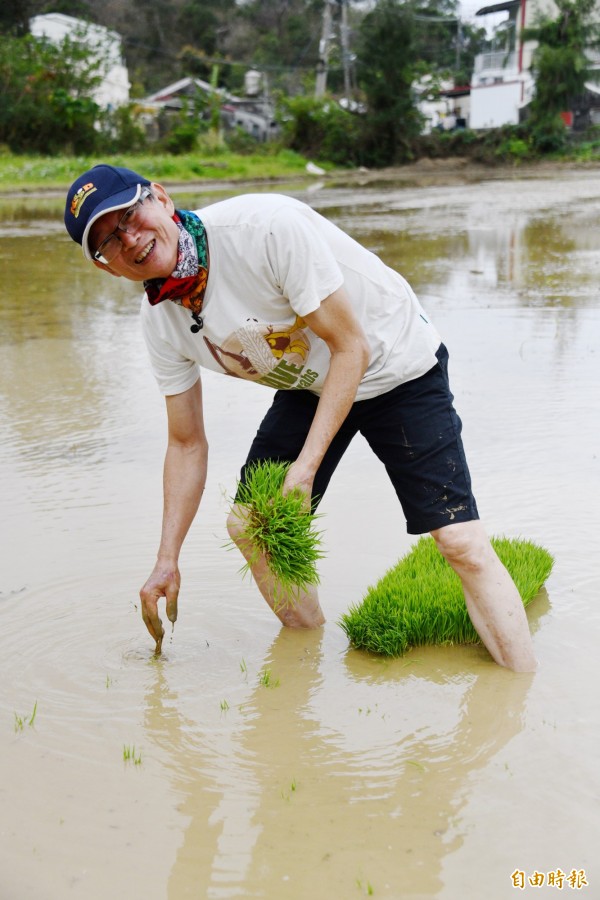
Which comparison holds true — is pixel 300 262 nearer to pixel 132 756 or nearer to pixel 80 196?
pixel 80 196

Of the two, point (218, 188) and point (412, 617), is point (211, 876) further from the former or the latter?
point (218, 188)

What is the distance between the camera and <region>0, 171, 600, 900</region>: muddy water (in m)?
2.31

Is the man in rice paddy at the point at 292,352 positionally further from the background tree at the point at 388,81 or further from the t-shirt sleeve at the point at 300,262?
the background tree at the point at 388,81

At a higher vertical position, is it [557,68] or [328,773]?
[557,68]

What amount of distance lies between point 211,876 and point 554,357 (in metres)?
5.27

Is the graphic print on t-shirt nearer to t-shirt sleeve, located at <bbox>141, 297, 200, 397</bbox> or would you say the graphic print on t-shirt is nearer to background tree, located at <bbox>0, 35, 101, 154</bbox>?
t-shirt sleeve, located at <bbox>141, 297, 200, 397</bbox>

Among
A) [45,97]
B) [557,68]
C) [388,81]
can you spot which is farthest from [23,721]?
[557,68]

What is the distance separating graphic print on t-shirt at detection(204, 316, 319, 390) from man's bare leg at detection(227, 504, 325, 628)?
0.40m

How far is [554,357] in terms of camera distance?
6.94 metres

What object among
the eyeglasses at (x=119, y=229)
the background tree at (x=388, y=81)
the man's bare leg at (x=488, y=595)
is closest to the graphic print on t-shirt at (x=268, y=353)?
the eyeglasses at (x=119, y=229)

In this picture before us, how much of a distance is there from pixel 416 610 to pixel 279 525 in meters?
0.73

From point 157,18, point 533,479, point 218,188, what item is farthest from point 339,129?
point 533,479

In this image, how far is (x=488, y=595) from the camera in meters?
3.07

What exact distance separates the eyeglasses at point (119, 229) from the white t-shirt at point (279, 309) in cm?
24
